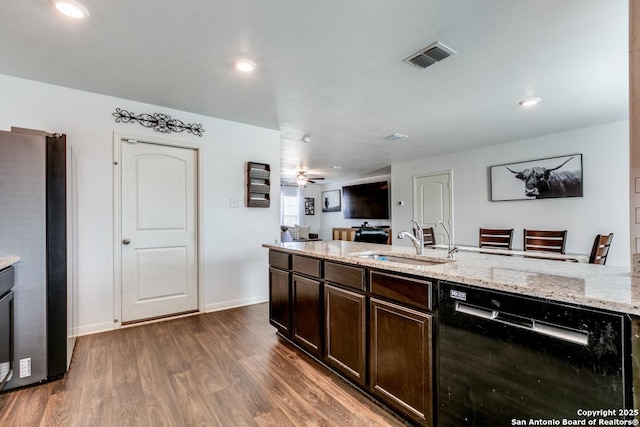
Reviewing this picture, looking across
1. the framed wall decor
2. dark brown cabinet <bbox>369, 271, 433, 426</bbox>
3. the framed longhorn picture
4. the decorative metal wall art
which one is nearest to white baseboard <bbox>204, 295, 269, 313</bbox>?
the decorative metal wall art

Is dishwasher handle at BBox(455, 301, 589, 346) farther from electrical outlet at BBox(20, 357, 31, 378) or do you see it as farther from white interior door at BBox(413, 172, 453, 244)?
white interior door at BBox(413, 172, 453, 244)

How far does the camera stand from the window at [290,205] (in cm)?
977

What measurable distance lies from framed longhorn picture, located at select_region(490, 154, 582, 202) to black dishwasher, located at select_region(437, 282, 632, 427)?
4088 millimetres

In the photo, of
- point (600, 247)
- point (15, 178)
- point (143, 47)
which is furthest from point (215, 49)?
point (600, 247)

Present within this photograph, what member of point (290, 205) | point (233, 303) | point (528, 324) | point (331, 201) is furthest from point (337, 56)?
point (331, 201)

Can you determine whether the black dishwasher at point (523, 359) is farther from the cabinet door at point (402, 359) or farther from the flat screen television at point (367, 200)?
the flat screen television at point (367, 200)

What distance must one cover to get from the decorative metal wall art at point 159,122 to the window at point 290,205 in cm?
617

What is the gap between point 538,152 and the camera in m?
4.57

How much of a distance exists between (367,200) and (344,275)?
682 centimetres

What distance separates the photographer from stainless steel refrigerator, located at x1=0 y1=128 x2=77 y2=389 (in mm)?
1983

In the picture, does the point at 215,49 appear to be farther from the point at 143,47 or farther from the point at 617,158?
the point at 617,158

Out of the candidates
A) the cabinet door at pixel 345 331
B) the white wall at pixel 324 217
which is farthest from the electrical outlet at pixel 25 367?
the white wall at pixel 324 217

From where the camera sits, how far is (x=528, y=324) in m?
1.15

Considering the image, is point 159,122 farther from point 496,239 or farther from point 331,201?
point 331,201
